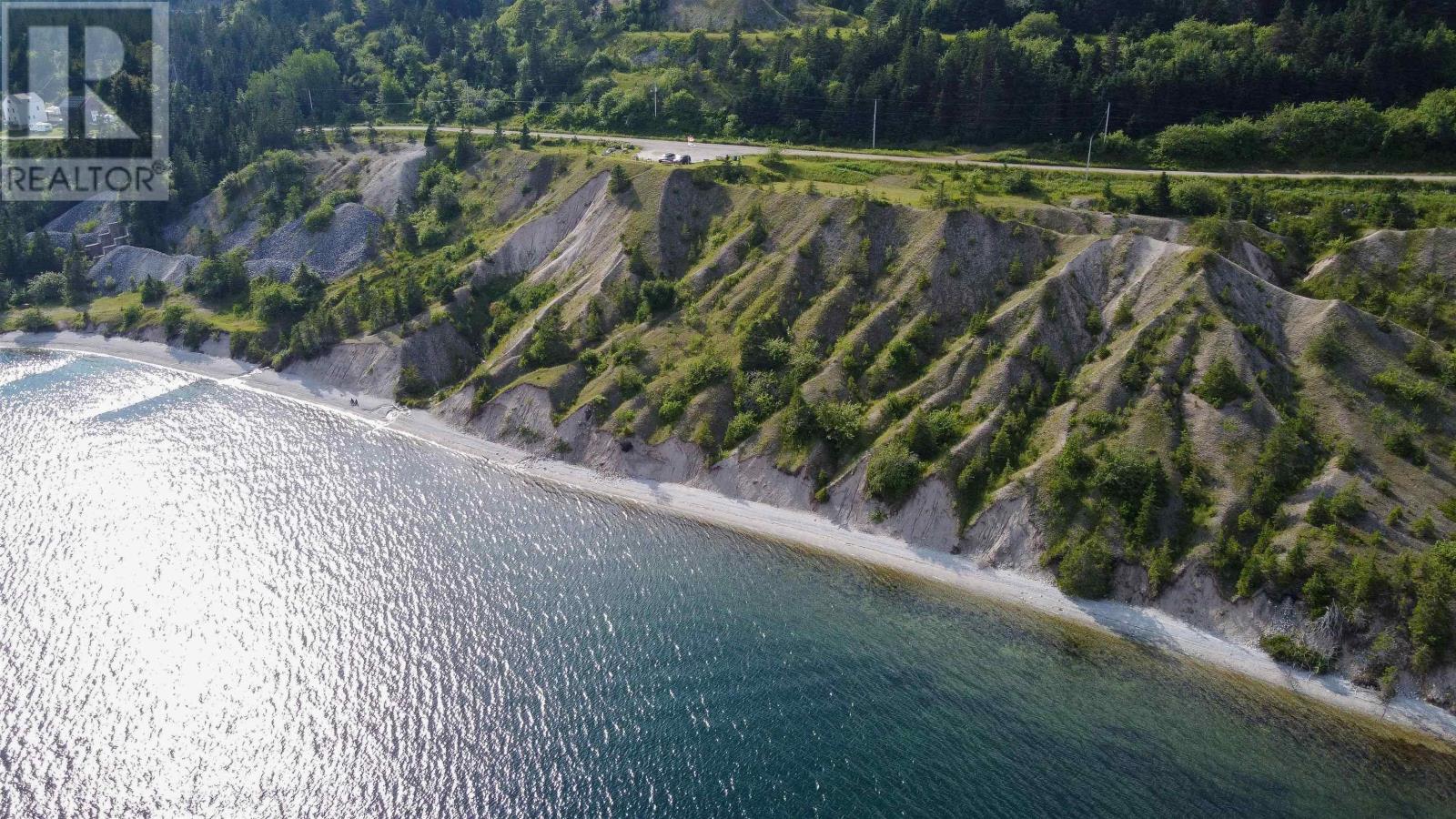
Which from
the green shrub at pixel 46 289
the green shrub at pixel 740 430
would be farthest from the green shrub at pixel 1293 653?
the green shrub at pixel 46 289

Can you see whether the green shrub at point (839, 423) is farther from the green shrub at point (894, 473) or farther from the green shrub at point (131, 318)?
the green shrub at point (131, 318)

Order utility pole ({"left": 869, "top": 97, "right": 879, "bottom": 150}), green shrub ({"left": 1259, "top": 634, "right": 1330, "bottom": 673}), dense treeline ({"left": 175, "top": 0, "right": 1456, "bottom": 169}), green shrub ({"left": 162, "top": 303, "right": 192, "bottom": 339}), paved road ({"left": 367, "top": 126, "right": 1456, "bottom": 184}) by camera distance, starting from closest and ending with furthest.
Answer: green shrub ({"left": 1259, "top": 634, "right": 1330, "bottom": 673}), paved road ({"left": 367, "top": 126, "right": 1456, "bottom": 184}), dense treeline ({"left": 175, "top": 0, "right": 1456, "bottom": 169}), green shrub ({"left": 162, "top": 303, "right": 192, "bottom": 339}), utility pole ({"left": 869, "top": 97, "right": 879, "bottom": 150})

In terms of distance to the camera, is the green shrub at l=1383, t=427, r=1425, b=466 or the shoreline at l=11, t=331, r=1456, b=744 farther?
the green shrub at l=1383, t=427, r=1425, b=466

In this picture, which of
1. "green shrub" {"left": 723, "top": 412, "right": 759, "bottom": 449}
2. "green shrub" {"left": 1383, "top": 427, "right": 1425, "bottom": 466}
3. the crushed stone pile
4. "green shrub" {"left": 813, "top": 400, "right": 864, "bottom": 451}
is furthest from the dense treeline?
"green shrub" {"left": 723, "top": 412, "right": 759, "bottom": 449}

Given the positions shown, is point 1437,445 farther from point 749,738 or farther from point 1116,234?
point 749,738

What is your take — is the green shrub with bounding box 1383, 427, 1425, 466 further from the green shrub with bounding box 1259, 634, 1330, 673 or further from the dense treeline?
the dense treeline

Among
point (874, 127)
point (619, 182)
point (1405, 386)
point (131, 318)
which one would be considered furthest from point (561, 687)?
point (131, 318)

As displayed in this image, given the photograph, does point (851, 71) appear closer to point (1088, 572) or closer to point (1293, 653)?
point (1088, 572)
